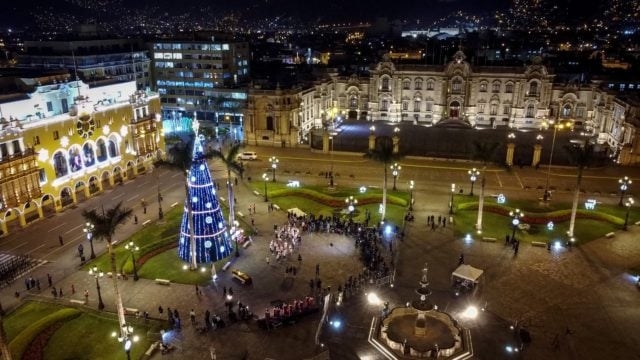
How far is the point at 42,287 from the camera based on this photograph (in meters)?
42.9

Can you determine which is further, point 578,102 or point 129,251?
point 578,102

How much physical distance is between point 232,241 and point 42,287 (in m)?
16.8

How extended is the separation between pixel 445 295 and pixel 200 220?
22105mm

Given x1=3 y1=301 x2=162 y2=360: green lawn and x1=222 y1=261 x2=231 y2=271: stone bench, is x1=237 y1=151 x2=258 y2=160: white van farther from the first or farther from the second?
x1=3 y1=301 x2=162 y2=360: green lawn

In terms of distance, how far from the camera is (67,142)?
60.3 m

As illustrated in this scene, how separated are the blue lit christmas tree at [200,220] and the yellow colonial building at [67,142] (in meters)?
21.6

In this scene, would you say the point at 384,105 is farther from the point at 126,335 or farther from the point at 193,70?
the point at 126,335

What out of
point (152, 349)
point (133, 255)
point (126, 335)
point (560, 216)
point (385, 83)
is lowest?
point (152, 349)

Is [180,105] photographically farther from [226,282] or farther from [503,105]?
[226,282]

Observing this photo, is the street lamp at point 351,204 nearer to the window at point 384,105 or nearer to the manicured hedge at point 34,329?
the manicured hedge at point 34,329

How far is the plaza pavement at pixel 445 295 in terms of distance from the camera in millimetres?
34219

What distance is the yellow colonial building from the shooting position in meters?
53.5

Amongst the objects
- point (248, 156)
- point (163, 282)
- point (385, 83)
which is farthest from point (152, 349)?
point (385, 83)

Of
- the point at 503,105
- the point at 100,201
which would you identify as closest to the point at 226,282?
the point at 100,201
